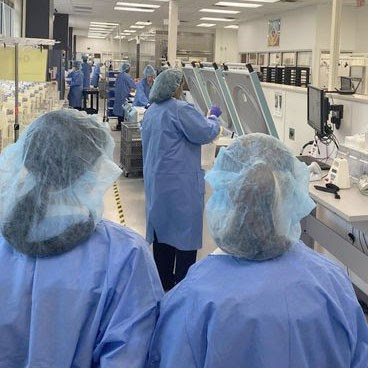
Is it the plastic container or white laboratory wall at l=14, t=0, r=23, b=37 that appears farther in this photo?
white laboratory wall at l=14, t=0, r=23, b=37

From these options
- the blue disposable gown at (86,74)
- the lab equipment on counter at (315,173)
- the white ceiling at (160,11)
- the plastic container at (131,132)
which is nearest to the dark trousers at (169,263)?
the lab equipment on counter at (315,173)

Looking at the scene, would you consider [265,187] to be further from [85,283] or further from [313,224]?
[313,224]

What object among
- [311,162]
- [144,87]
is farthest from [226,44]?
[311,162]

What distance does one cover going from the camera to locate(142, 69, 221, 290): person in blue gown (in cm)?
292

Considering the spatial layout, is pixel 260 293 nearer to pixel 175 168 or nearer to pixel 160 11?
pixel 175 168

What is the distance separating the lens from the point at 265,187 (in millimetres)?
1062

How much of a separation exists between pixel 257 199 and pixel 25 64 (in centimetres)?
233

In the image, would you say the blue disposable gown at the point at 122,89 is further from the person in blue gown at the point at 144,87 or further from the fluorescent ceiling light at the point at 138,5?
the person in blue gown at the point at 144,87

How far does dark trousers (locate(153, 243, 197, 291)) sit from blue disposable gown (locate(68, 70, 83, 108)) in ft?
29.5

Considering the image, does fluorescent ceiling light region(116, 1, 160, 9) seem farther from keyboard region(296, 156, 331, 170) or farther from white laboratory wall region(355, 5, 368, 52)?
keyboard region(296, 156, 331, 170)

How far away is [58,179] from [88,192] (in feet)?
0.27

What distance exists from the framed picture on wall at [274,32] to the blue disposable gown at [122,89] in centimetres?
412

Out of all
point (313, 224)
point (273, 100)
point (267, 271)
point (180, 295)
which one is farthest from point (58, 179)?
point (273, 100)

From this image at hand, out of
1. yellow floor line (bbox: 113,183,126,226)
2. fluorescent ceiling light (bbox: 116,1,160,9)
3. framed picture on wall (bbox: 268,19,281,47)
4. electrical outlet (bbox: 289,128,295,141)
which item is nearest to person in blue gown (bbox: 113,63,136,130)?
fluorescent ceiling light (bbox: 116,1,160,9)
